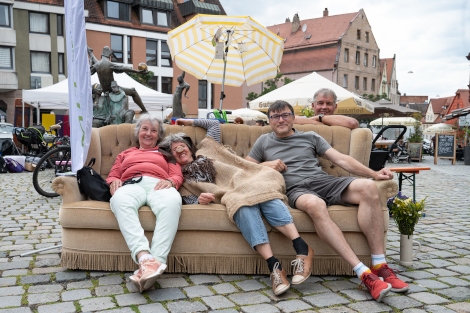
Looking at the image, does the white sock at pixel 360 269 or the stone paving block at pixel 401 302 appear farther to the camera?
the white sock at pixel 360 269

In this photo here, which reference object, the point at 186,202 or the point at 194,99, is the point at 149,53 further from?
the point at 186,202

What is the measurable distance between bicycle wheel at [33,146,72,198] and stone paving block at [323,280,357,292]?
16.5ft

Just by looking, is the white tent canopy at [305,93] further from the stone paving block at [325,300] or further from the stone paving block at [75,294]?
the stone paving block at [75,294]

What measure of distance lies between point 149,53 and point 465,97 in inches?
1463

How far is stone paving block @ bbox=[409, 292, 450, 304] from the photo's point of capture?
2.78m

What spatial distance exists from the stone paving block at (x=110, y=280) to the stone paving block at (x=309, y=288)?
134 cm

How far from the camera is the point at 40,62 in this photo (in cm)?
2700

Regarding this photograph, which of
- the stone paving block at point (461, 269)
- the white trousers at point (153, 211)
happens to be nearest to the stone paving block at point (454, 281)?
the stone paving block at point (461, 269)

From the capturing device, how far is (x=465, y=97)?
47.2 metres

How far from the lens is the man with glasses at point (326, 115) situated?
4.40 meters

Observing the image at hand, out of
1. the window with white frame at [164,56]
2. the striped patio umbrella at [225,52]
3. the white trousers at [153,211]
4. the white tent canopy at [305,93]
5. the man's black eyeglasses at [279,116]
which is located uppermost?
the window with white frame at [164,56]

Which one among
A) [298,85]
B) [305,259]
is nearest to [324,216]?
[305,259]

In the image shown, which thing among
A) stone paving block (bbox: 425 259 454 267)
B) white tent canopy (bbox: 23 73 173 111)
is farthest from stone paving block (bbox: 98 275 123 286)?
white tent canopy (bbox: 23 73 173 111)

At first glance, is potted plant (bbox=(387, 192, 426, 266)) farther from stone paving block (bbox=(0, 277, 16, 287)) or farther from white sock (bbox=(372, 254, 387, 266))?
stone paving block (bbox=(0, 277, 16, 287))
